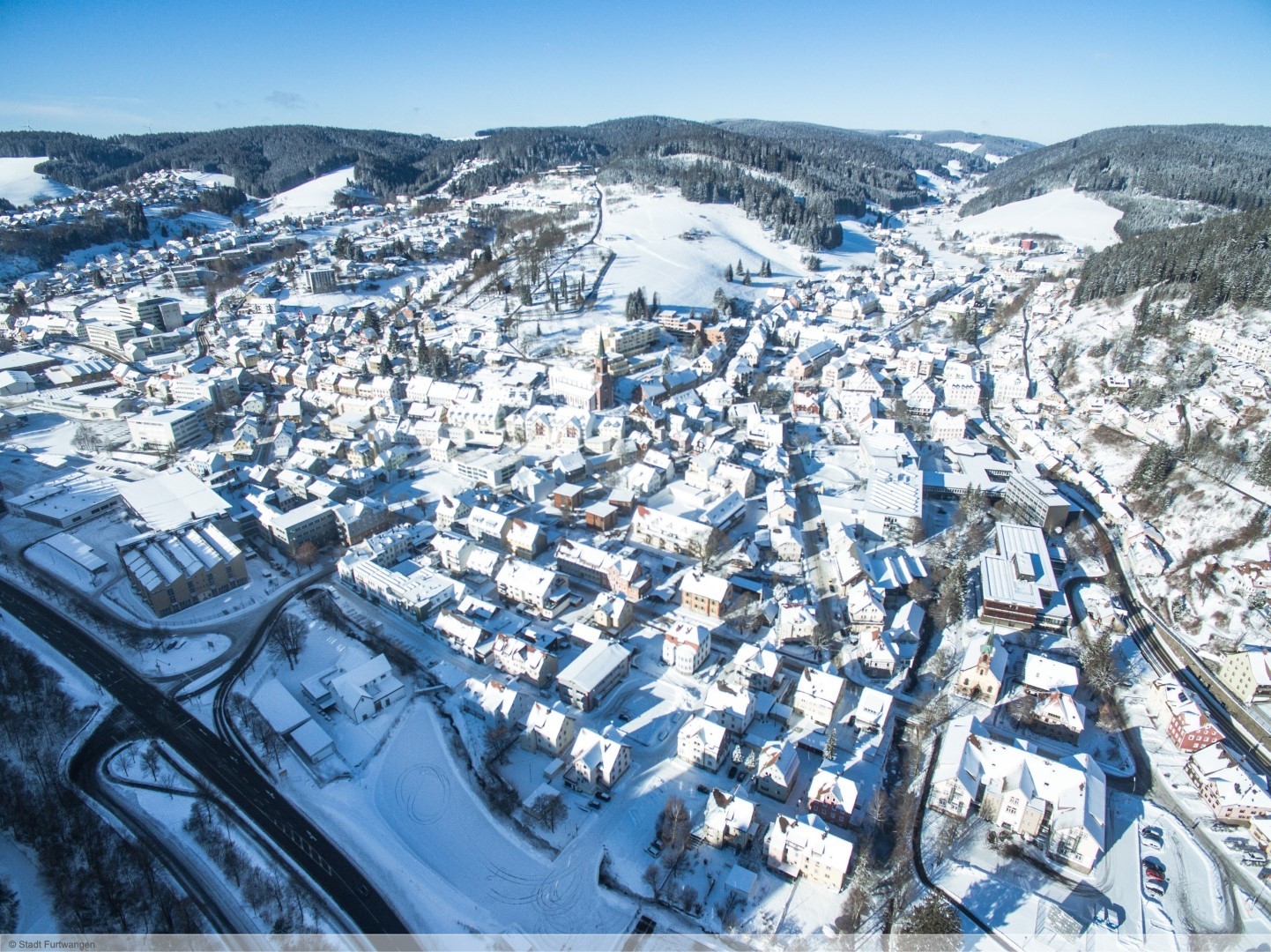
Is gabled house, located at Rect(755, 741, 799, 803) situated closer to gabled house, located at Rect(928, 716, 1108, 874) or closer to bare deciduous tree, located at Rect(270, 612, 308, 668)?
gabled house, located at Rect(928, 716, 1108, 874)

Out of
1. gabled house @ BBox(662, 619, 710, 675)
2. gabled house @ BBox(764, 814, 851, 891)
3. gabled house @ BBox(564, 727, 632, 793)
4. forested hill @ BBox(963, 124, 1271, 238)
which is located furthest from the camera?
forested hill @ BBox(963, 124, 1271, 238)

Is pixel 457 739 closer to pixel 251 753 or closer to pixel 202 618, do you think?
pixel 251 753

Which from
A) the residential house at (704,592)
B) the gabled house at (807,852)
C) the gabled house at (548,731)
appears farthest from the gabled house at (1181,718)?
the gabled house at (548,731)

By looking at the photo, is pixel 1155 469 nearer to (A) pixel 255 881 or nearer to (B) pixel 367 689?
(B) pixel 367 689

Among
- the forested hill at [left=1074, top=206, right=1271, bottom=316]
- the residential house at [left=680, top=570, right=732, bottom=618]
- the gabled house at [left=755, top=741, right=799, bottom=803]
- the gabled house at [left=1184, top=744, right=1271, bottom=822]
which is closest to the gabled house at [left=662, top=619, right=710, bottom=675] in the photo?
the residential house at [left=680, top=570, right=732, bottom=618]

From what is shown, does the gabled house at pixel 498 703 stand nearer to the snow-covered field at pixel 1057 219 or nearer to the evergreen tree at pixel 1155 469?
the evergreen tree at pixel 1155 469

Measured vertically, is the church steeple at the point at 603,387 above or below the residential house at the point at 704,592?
above
